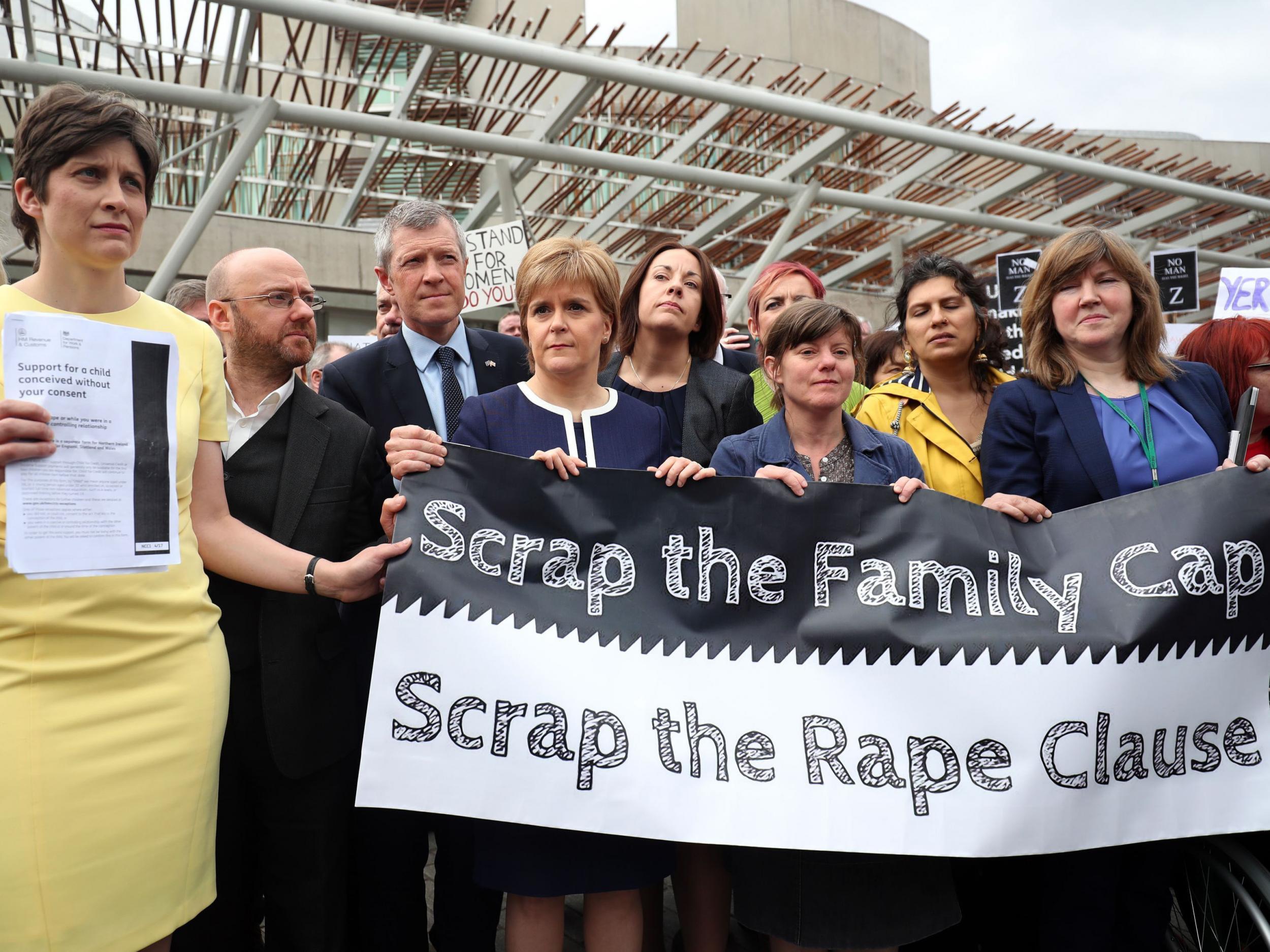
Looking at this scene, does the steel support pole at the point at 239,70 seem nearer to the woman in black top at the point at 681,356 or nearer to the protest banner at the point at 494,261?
the protest banner at the point at 494,261

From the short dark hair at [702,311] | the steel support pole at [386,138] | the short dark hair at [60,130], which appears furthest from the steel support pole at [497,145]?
the short dark hair at [60,130]

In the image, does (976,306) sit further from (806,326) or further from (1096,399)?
(806,326)

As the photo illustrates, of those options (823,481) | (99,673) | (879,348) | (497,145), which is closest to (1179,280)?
(497,145)

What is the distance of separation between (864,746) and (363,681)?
4.46ft

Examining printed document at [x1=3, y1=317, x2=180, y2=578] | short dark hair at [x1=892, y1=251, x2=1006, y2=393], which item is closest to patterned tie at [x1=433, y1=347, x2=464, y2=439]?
printed document at [x1=3, y1=317, x2=180, y2=578]

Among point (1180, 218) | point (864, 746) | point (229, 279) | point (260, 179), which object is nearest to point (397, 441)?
point (229, 279)

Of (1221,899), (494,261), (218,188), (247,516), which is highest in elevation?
(218,188)

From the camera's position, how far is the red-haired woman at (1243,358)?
3.36m

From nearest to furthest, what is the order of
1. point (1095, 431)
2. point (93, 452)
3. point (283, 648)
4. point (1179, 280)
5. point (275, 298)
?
point (93, 452)
point (283, 648)
point (275, 298)
point (1095, 431)
point (1179, 280)

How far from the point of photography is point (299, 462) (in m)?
2.74

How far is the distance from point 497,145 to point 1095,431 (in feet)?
24.6

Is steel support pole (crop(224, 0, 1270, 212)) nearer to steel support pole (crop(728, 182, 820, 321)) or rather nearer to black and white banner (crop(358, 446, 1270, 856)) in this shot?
steel support pole (crop(728, 182, 820, 321))

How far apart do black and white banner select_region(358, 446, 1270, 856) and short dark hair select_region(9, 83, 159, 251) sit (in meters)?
1.04

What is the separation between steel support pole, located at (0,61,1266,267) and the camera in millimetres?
7671
